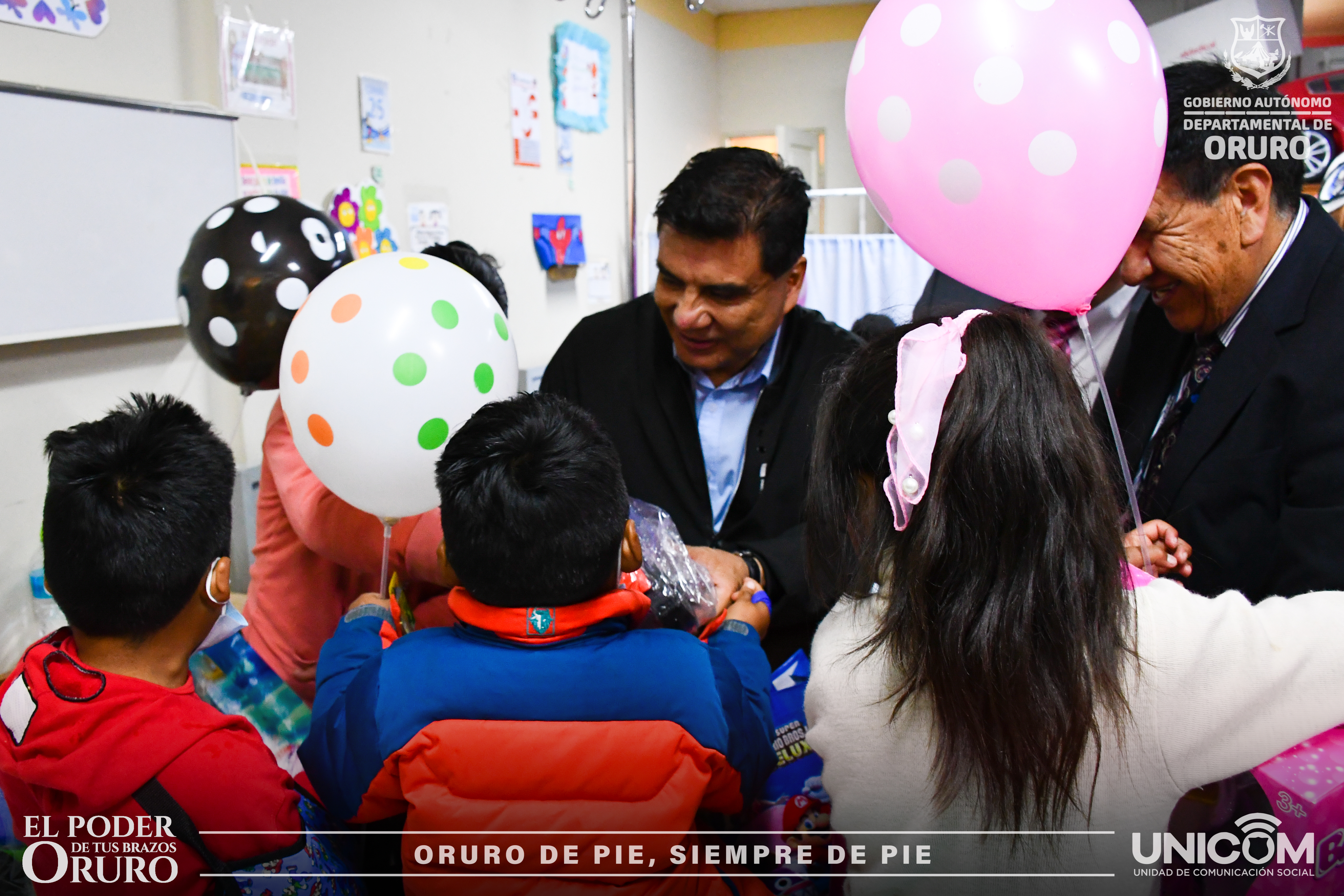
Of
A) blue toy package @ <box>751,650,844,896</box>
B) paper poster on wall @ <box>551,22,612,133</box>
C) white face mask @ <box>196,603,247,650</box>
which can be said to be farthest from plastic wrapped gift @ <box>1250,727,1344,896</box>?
paper poster on wall @ <box>551,22,612,133</box>

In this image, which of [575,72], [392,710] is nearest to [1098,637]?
[392,710]

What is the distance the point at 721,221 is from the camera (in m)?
1.63

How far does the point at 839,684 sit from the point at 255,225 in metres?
1.16

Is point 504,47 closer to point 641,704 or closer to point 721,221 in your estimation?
point 721,221

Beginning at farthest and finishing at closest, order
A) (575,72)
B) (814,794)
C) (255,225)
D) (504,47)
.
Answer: (575,72) → (504,47) → (255,225) → (814,794)

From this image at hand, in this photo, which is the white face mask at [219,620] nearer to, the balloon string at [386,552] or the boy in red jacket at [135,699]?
the boy in red jacket at [135,699]

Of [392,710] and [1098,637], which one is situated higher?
[1098,637]

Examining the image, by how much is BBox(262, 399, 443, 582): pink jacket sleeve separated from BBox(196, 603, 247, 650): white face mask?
6.2 inches

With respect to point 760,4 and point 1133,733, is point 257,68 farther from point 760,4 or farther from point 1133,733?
point 760,4

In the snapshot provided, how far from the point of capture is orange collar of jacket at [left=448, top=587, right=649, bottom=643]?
3.30ft

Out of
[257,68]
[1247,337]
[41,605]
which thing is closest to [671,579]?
[1247,337]

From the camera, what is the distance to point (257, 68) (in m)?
2.30

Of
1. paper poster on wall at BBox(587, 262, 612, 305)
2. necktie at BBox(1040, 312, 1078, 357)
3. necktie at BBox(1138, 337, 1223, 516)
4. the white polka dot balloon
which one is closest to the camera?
the white polka dot balloon

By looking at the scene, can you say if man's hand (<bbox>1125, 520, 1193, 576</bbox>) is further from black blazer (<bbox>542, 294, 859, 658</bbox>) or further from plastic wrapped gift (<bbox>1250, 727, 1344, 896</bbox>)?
black blazer (<bbox>542, 294, 859, 658</bbox>)
